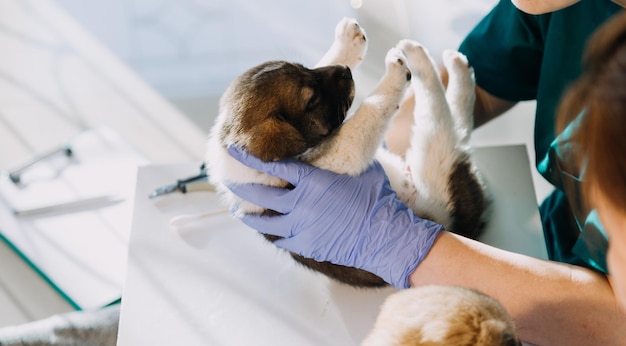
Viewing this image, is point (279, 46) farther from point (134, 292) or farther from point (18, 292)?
point (134, 292)

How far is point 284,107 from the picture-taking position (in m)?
1.45

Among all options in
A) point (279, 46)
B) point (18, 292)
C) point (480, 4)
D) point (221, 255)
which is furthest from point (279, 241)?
point (480, 4)

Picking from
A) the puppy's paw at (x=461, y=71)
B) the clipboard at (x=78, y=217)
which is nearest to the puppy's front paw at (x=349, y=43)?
the puppy's paw at (x=461, y=71)

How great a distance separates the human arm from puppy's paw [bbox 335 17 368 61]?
0.49 metres

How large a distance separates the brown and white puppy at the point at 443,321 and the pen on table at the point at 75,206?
4.37ft

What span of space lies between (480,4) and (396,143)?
166 centimetres

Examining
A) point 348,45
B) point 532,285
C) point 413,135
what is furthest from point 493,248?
point 348,45

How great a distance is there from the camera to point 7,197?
217 cm

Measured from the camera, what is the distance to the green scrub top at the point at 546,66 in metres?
1.46

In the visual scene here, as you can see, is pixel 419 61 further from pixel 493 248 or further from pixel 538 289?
pixel 538 289

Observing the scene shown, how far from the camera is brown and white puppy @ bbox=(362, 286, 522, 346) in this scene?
0.90 m

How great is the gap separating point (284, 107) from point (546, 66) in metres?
0.65

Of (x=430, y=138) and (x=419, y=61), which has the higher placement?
(x=419, y=61)

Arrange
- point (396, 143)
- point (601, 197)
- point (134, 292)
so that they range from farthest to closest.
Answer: point (396, 143) → point (134, 292) → point (601, 197)
